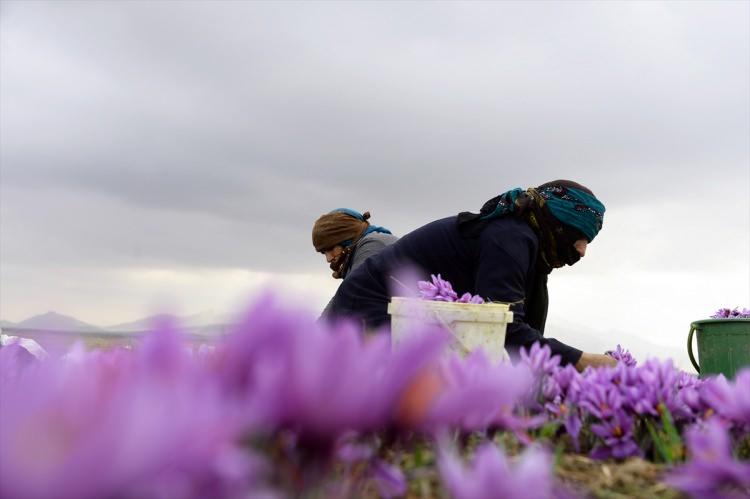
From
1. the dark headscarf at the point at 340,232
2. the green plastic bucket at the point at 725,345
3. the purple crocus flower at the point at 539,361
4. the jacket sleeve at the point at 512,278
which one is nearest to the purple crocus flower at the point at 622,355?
the jacket sleeve at the point at 512,278

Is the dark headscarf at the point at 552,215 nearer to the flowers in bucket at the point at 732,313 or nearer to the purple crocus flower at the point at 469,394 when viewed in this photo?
the flowers in bucket at the point at 732,313

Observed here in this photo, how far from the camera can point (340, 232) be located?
7250 millimetres

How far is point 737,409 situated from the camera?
1.32 meters

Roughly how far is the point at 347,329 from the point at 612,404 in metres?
1.04

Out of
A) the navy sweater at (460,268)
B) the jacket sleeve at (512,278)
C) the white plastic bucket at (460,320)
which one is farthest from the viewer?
the navy sweater at (460,268)

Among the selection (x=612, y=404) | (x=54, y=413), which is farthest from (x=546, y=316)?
(x=54, y=413)

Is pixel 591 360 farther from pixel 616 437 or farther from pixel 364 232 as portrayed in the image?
pixel 364 232

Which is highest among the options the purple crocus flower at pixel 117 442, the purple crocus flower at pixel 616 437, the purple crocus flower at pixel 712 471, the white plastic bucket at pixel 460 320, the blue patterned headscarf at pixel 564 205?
the blue patterned headscarf at pixel 564 205

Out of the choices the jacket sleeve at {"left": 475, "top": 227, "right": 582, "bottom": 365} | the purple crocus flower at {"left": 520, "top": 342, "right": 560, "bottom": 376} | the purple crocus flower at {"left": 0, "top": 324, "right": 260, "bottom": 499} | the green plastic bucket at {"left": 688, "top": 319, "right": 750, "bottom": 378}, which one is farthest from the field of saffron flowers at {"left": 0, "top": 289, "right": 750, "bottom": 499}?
the green plastic bucket at {"left": 688, "top": 319, "right": 750, "bottom": 378}

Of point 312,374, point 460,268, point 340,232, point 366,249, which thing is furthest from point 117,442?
point 340,232

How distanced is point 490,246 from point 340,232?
10.6ft

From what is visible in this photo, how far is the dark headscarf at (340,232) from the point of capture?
7.26m

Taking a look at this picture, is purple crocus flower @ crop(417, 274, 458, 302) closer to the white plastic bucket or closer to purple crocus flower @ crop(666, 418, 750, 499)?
the white plastic bucket

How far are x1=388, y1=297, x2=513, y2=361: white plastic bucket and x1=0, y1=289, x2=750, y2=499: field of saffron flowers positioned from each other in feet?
3.97
